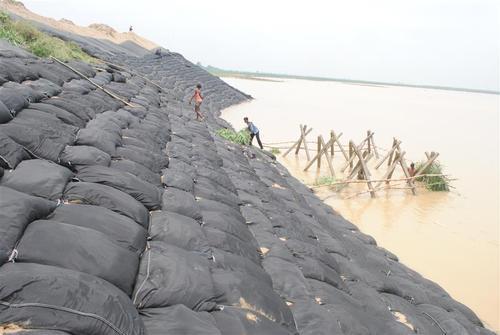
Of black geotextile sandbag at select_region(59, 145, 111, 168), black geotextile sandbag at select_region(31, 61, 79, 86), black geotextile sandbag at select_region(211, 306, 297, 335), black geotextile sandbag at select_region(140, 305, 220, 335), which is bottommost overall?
black geotextile sandbag at select_region(211, 306, 297, 335)

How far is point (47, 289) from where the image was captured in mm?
1547

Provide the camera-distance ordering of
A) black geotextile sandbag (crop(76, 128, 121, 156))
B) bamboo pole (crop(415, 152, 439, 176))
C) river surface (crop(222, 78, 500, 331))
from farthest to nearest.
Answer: bamboo pole (crop(415, 152, 439, 176)), river surface (crop(222, 78, 500, 331)), black geotextile sandbag (crop(76, 128, 121, 156))

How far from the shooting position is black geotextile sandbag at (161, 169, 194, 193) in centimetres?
363

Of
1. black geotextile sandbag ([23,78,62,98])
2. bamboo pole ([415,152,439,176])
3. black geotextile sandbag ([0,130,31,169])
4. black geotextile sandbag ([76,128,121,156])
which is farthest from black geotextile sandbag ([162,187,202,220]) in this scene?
bamboo pole ([415,152,439,176])

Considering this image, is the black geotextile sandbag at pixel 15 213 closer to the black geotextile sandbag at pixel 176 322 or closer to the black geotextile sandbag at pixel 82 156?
the black geotextile sandbag at pixel 176 322

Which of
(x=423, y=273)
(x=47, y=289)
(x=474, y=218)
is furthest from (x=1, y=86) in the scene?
(x=474, y=218)

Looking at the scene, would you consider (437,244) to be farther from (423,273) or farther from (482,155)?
(482,155)

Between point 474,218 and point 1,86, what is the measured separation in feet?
27.1

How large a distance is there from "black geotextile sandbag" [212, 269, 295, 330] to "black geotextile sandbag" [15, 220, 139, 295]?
523 millimetres

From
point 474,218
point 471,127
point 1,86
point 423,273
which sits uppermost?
point 471,127

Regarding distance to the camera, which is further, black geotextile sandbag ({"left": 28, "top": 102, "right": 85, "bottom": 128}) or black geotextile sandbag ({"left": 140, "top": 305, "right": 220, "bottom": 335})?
black geotextile sandbag ({"left": 28, "top": 102, "right": 85, "bottom": 128})

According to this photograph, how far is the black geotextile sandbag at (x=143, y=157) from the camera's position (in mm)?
3668

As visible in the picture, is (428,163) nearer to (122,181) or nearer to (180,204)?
(180,204)

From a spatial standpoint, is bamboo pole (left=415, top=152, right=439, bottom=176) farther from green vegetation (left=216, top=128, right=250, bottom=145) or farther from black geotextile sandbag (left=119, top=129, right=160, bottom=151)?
black geotextile sandbag (left=119, top=129, right=160, bottom=151)
